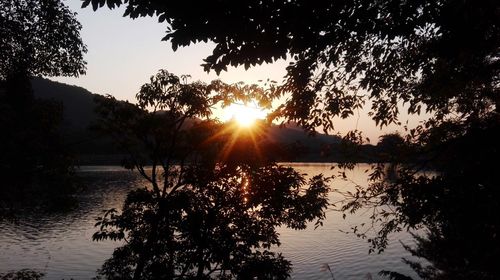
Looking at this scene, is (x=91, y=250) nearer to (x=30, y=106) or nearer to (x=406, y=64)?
(x=30, y=106)

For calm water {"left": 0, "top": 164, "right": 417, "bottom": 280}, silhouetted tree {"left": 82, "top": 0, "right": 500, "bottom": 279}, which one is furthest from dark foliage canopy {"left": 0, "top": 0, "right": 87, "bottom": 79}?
calm water {"left": 0, "top": 164, "right": 417, "bottom": 280}

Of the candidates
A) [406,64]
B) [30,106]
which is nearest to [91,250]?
[30,106]

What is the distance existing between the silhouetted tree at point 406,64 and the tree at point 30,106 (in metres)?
7.14

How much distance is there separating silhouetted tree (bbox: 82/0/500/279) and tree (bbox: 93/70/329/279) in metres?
3.34

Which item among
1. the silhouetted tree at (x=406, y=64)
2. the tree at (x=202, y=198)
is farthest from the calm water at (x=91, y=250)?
the silhouetted tree at (x=406, y=64)

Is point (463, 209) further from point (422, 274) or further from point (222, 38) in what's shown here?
point (422, 274)

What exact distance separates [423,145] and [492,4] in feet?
19.0

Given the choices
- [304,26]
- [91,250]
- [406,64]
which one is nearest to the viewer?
[304,26]

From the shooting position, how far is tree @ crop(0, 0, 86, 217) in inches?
432

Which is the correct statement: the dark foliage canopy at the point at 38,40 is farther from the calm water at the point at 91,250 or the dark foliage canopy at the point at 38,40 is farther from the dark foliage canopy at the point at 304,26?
the calm water at the point at 91,250

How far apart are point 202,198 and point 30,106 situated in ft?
19.1

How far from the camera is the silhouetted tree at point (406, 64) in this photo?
5562 mm

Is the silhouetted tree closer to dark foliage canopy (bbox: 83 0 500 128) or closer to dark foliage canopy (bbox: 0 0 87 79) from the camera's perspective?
dark foliage canopy (bbox: 83 0 500 128)

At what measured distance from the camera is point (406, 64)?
9172mm
